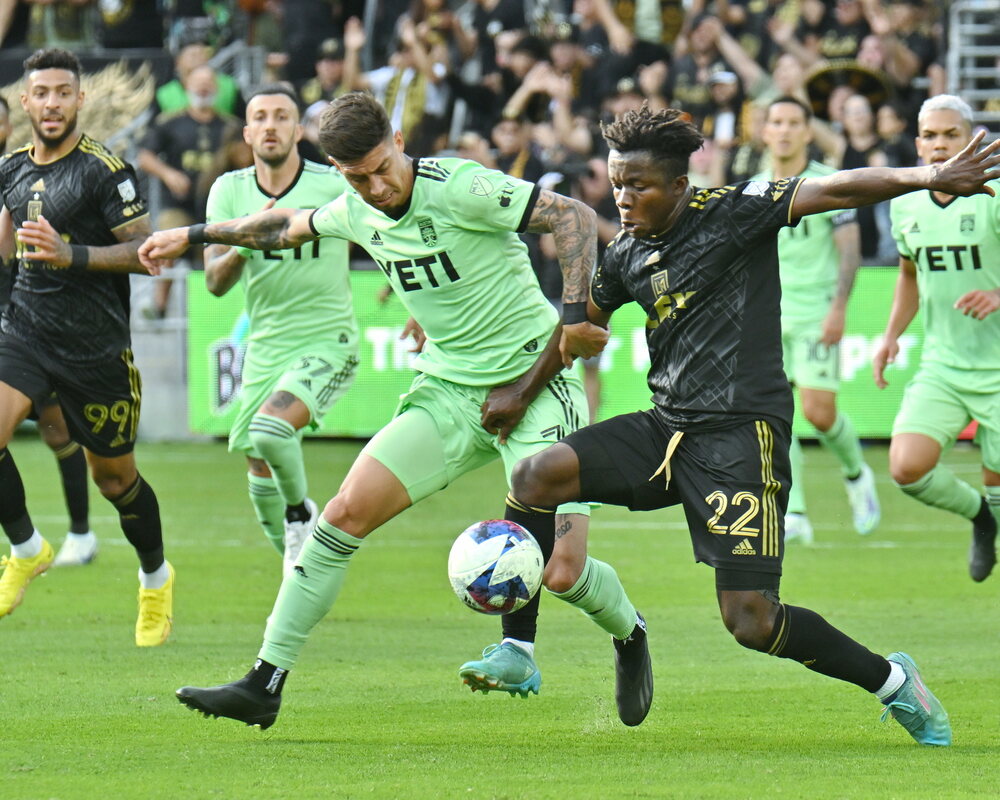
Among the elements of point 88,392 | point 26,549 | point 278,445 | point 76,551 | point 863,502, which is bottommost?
point 76,551

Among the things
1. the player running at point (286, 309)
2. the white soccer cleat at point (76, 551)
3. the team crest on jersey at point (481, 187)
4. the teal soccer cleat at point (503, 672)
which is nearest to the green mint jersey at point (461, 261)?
the team crest on jersey at point (481, 187)

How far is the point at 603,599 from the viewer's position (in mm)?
6340

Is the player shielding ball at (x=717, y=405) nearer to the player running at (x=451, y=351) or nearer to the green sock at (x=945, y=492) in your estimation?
the player running at (x=451, y=351)

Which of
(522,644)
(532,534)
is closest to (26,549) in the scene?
(522,644)

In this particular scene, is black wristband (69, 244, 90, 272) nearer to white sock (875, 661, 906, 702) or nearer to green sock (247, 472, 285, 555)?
green sock (247, 472, 285, 555)

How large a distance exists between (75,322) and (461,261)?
7.82 ft

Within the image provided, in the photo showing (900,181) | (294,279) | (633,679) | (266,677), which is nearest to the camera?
(900,181)

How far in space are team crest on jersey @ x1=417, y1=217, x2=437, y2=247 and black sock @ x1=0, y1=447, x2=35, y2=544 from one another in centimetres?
262

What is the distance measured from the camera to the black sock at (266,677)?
5980mm

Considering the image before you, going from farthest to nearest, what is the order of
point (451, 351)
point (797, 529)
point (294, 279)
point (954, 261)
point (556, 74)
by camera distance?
1. point (556, 74)
2. point (797, 529)
3. point (294, 279)
4. point (954, 261)
5. point (451, 351)

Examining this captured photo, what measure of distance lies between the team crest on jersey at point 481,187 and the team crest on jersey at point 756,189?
1.18 meters

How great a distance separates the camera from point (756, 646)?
5.72m

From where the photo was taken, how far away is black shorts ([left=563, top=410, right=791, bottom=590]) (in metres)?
5.74

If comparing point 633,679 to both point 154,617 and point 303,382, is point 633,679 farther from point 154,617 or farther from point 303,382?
point 303,382
